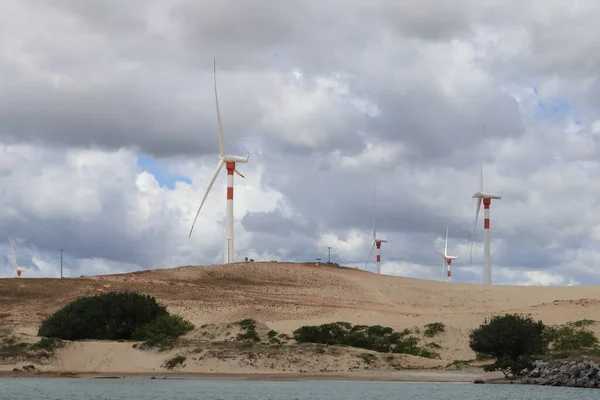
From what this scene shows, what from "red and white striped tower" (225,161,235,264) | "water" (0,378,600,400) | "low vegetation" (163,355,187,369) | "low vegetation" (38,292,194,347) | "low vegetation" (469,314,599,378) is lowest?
"water" (0,378,600,400)

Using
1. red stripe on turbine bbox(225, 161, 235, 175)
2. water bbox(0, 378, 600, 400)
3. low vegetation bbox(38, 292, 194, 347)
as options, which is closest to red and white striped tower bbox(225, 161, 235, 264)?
red stripe on turbine bbox(225, 161, 235, 175)

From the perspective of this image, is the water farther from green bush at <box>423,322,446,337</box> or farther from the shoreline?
green bush at <box>423,322,446,337</box>

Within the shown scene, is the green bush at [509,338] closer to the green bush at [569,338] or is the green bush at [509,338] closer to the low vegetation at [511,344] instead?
the low vegetation at [511,344]

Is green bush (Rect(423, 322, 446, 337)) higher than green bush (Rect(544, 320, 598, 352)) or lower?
higher

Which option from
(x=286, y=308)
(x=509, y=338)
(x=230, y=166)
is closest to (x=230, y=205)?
(x=230, y=166)

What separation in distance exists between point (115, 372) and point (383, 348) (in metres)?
25.6

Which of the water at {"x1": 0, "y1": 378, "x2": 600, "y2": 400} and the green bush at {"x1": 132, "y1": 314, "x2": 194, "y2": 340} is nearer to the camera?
the water at {"x1": 0, "y1": 378, "x2": 600, "y2": 400}

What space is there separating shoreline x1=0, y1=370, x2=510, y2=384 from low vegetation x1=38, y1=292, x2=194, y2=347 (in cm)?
822

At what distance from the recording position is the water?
60.3 m

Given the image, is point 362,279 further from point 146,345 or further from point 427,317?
point 146,345

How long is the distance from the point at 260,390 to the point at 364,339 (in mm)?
27106

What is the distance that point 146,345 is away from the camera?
87188 millimetres

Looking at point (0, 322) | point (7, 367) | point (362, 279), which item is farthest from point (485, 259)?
point (7, 367)

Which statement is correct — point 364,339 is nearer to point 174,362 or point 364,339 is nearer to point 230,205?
point 174,362
